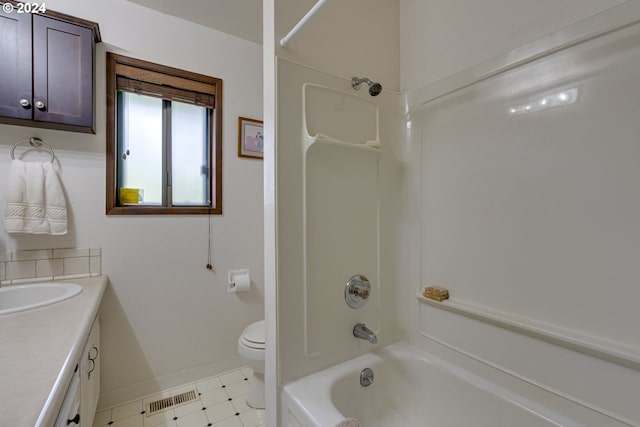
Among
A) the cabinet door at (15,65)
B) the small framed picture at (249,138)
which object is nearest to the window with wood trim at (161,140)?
the small framed picture at (249,138)

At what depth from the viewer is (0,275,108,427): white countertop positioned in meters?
0.57

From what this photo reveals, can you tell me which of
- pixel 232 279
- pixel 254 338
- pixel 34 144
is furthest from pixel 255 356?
pixel 34 144

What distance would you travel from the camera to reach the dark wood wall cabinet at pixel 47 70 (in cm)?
144

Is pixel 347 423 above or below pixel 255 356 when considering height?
above

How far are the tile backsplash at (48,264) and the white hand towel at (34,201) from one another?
169 mm

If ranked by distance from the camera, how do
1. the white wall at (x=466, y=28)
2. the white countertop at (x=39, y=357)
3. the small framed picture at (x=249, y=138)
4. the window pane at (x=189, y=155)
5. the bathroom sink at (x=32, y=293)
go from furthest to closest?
the small framed picture at (x=249, y=138), the window pane at (x=189, y=155), the bathroom sink at (x=32, y=293), the white wall at (x=466, y=28), the white countertop at (x=39, y=357)

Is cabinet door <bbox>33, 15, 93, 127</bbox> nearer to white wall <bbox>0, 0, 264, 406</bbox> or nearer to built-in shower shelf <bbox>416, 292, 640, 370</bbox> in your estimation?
white wall <bbox>0, 0, 264, 406</bbox>

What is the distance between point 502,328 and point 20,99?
2.60 metres

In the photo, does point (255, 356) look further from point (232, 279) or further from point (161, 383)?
point (161, 383)

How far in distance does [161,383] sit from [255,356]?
2.84 ft

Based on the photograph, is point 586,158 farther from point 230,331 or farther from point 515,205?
point 230,331

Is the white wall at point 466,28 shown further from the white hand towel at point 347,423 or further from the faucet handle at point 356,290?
the white hand towel at point 347,423

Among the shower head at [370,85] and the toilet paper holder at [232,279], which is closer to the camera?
the shower head at [370,85]

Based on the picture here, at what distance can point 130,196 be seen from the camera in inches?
76.4
